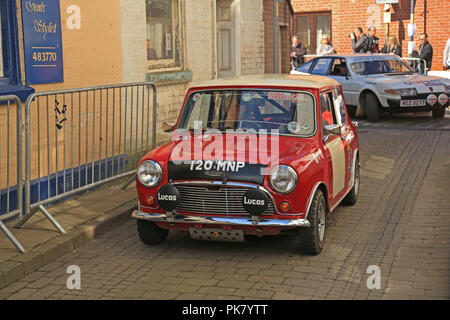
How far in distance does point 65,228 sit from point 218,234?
1.81 m

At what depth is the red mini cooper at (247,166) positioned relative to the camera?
19.9ft

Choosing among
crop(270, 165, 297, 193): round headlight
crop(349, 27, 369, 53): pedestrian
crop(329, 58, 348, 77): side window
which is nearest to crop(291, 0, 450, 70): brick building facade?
crop(349, 27, 369, 53): pedestrian

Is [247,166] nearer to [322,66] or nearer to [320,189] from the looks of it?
[320,189]

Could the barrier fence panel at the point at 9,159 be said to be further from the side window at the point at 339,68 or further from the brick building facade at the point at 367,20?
the brick building facade at the point at 367,20

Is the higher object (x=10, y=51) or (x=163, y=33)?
(x=163, y=33)

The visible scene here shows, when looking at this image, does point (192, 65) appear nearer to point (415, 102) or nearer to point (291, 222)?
point (415, 102)

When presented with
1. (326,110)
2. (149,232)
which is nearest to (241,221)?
(149,232)

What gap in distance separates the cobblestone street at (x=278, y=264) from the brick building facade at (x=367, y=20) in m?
21.9

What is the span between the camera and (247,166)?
610 cm

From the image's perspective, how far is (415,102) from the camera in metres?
16.0

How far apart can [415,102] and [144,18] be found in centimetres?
727

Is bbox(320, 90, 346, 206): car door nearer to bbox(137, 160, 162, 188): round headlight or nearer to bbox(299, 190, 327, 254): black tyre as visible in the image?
bbox(299, 190, 327, 254): black tyre

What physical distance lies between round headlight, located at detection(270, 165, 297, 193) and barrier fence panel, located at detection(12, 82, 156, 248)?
7.44 feet

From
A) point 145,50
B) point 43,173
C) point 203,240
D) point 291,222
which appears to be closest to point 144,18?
point 145,50
